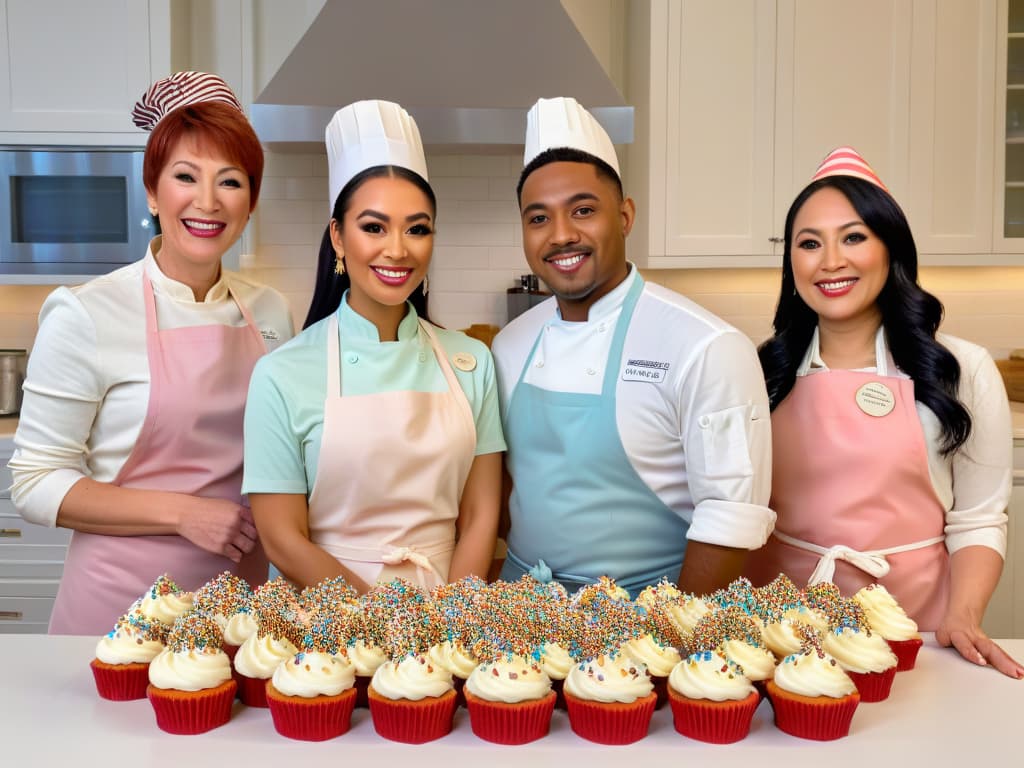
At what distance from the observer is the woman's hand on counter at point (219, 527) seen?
1.80m

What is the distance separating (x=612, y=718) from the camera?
114 centimetres

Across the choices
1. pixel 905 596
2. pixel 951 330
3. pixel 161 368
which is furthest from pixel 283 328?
pixel 951 330

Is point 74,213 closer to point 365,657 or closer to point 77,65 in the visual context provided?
point 77,65

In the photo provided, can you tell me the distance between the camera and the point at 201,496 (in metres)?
1.93

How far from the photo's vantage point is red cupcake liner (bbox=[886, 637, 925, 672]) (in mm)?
1355

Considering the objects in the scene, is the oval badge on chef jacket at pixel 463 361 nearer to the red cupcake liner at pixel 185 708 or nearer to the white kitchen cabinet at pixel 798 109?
the red cupcake liner at pixel 185 708

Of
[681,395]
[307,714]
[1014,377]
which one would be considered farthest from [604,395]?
[1014,377]

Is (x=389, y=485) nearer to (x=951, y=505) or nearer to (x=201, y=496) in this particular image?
(x=201, y=496)

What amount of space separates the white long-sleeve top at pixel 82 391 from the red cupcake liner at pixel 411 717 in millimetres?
968

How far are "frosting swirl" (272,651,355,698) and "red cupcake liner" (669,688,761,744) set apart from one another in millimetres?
396

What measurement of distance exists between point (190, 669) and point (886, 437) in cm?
129

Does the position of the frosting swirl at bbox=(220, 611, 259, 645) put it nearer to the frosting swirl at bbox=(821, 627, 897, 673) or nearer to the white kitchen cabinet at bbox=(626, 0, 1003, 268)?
the frosting swirl at bbox=(821, 627, 897, 673)

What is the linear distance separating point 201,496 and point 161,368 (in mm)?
262

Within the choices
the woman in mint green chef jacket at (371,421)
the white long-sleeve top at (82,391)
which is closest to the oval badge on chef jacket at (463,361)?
the woman in mint green chef jacket at (371,421)
